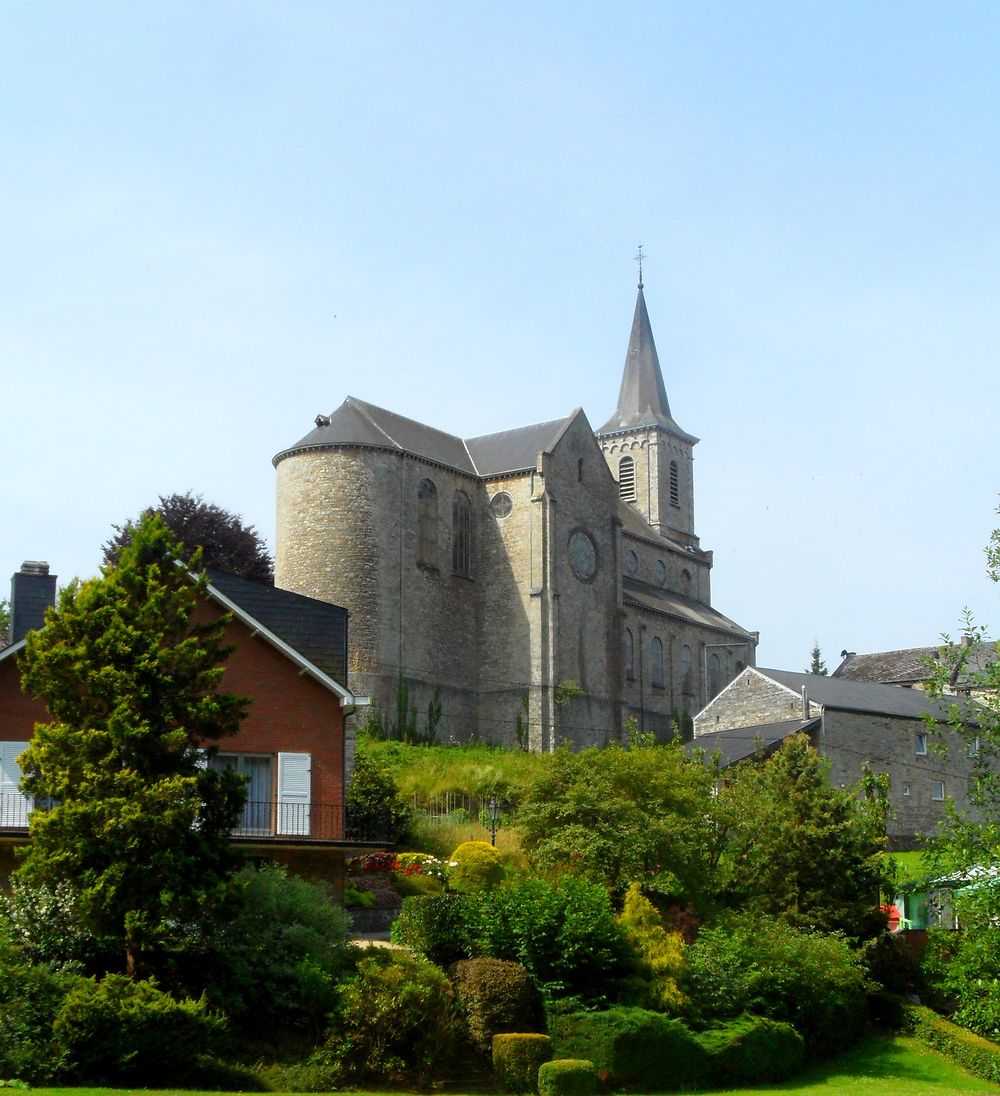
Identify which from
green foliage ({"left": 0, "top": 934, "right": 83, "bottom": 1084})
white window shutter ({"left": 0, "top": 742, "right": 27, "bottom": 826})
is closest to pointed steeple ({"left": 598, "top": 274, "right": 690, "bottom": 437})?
white window shutter ({"left": 0, "top": 742, "right": 27, "bottom": 826})

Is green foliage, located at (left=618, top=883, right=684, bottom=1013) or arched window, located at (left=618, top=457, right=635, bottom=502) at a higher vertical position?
arched window, located at (left=618, top=457, right=635, bottom=502)

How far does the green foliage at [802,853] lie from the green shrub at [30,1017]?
45.1 ft

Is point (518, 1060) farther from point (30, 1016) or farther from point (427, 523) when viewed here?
point (427, 523)

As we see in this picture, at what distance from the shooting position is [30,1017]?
59.5 feet

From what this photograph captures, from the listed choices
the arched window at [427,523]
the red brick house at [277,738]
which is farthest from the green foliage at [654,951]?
the arched window at [427,523]

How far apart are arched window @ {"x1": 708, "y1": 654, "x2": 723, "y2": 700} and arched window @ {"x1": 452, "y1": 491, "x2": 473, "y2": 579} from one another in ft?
59.5

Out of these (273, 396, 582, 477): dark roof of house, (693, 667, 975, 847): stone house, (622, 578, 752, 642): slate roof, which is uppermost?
(273, 396, 582, 477): dark roof of house

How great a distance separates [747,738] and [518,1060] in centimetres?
3306

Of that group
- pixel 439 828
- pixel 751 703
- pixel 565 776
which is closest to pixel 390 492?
pixel 751 703

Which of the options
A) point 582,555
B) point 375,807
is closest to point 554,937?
point 375,807

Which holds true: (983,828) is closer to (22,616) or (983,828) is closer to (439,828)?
(439,828)

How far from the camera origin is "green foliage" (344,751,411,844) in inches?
1233

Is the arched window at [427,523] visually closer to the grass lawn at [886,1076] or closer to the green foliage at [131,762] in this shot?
the grass lawn at [886,1076]

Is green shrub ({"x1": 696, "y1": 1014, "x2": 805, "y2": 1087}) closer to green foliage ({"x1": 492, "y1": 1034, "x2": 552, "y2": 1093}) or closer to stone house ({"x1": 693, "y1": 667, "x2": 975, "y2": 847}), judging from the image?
green foliage ({"x1": 492, "y1": 1034, "x2": 552, "y2": 1093})
